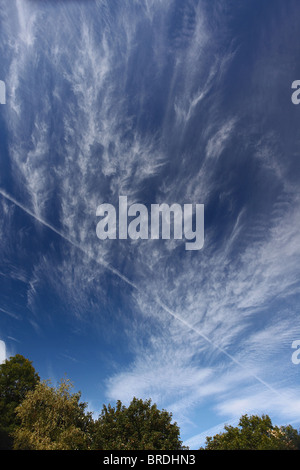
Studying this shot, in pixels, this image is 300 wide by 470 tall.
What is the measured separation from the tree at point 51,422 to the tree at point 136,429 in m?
3.16

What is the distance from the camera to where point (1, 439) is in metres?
29.5

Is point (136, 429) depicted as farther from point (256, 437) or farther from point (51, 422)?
point (256, 437)

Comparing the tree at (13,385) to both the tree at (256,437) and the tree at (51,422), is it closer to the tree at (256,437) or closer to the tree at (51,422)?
the tree at (51,422)

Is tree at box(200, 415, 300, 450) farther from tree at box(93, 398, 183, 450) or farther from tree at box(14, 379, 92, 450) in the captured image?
tree at box(14, 379, 92, 450)

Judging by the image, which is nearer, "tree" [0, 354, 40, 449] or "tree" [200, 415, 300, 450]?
"tree" [200, 415, 300, 450]

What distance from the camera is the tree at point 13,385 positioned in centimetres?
3594

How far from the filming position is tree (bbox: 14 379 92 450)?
96.8 feet

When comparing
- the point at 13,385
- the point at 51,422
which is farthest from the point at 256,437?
the point at 13,385

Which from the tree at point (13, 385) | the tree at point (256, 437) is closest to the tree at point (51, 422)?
the tree at point (13, 385)

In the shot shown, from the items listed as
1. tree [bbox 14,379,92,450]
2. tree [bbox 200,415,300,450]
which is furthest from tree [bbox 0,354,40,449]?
tree [bbox 200,415,300,450]

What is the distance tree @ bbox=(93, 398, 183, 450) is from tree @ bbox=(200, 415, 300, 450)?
436 inches
